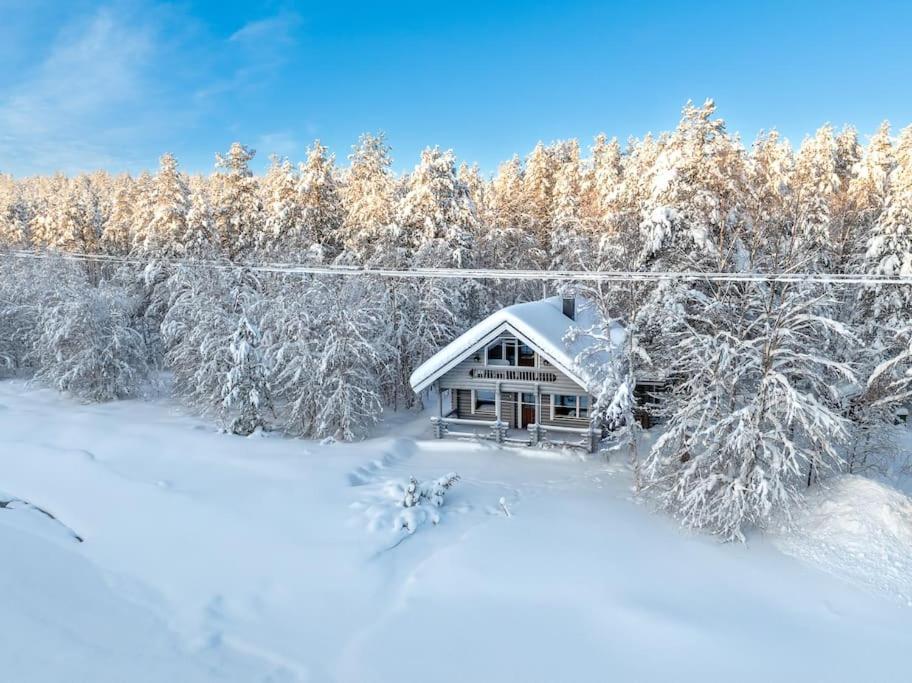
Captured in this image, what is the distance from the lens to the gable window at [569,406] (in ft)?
70.1

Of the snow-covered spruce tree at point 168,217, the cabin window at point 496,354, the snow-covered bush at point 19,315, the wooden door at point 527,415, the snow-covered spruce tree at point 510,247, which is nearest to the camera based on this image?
the cabin window at point 496,354

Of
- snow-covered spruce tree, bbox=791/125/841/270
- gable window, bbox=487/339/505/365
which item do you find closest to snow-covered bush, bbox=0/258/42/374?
gable window, bbox=487/339/505/365

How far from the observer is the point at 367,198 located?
30.8 metres

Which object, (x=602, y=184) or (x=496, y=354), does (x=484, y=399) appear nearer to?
(x=496, y=354)

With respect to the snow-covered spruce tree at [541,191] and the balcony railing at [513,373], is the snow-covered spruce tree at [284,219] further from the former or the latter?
the snow-covered spruce tree at [541,191]

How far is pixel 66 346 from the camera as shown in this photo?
2634cm

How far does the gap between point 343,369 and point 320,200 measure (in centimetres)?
1531

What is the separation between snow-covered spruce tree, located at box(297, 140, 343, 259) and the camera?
31.9 meters

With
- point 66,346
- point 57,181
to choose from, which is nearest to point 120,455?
point 66,346

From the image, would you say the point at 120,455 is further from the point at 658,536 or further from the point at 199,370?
the point at 658,536

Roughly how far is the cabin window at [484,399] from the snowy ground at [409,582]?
5770 millimetres

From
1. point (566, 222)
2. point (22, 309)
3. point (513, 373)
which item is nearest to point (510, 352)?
point (513, 373)

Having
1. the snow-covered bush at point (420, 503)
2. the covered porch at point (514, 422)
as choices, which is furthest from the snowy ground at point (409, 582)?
the covered porch at point (514, 422)

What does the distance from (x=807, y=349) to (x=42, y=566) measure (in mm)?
19583
